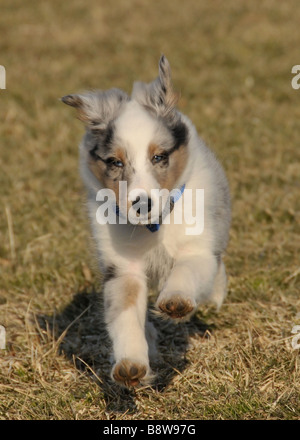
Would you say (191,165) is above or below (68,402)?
above

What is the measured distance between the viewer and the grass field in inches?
168

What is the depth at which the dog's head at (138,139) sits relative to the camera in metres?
3.88

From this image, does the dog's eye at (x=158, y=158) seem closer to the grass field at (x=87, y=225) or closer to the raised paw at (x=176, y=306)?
the raised paw at (x=176, y=306)

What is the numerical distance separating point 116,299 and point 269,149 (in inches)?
168

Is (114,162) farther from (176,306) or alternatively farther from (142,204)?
(176,306)

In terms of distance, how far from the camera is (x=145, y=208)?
12.4 ft

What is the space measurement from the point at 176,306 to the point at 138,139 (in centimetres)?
89

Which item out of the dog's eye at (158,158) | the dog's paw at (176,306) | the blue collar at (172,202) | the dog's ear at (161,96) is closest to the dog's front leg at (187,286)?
the dog's paw at (176,306)

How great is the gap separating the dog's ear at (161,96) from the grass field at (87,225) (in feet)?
3.97

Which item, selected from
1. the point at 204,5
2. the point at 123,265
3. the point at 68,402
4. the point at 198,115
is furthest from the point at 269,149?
the point at 204,5

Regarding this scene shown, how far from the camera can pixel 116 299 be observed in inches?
163

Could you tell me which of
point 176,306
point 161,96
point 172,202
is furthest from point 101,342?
point 161,96
